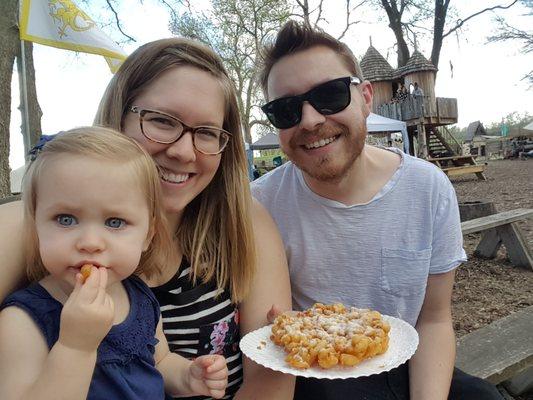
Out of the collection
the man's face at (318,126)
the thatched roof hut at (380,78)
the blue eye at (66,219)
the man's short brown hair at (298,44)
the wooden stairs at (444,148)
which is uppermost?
the thatched roof hut at (380,78)

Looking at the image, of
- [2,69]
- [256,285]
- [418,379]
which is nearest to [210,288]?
[256,285]

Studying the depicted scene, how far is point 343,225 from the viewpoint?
1.93 meters

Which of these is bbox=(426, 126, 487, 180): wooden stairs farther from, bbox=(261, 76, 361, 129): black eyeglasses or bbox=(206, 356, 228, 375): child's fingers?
bbox=(206, 356, 228, 375): child's fingers

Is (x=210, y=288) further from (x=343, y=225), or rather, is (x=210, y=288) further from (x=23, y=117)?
(x=23, y=117)

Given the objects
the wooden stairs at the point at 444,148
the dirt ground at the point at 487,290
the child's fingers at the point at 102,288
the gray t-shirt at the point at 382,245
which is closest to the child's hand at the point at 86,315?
the child's fingers at the point at 102,288

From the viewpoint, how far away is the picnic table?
15.3 metres

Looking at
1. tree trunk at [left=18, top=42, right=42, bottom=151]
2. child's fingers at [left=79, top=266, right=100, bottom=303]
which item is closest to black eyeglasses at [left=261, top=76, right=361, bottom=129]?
child's fingers at [left=79, top=266, right=100, bottom=303]

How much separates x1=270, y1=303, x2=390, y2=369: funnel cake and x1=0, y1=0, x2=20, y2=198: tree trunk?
4765 millimetres

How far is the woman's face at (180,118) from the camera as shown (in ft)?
4.82

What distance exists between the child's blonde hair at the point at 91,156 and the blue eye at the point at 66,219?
0.10 meters

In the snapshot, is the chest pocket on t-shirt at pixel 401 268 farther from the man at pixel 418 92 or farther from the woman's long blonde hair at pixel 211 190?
the man at pixel 418 92

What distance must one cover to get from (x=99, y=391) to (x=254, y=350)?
0.48 metres

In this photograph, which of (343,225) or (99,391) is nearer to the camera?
(99,391)

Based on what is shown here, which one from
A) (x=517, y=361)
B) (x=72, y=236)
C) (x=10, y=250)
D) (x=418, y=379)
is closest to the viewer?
(x=72, y=236)
